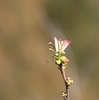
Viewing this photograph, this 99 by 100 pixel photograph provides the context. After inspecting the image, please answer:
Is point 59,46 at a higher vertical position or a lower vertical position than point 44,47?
lower

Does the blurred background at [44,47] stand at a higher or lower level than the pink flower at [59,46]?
higher

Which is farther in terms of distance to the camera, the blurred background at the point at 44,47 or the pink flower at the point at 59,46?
the blurred background at the point at 44,47

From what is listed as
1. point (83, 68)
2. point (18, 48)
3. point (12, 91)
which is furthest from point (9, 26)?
point (83, 68)

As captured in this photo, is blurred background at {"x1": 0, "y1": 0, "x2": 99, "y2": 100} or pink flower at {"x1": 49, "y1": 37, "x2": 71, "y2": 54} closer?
pink flower at {"x1": 49, "y1": 37, "x2": 71, "y2": 54}

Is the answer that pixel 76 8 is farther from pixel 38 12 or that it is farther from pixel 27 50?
pixel 27 50

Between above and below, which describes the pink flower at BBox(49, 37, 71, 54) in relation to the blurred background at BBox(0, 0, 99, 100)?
below

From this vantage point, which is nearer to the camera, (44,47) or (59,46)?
(59,46)

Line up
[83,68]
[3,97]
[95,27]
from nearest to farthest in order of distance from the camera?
[3,97], [83,68], [95,27]

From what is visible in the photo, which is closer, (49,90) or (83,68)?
(49,90)
